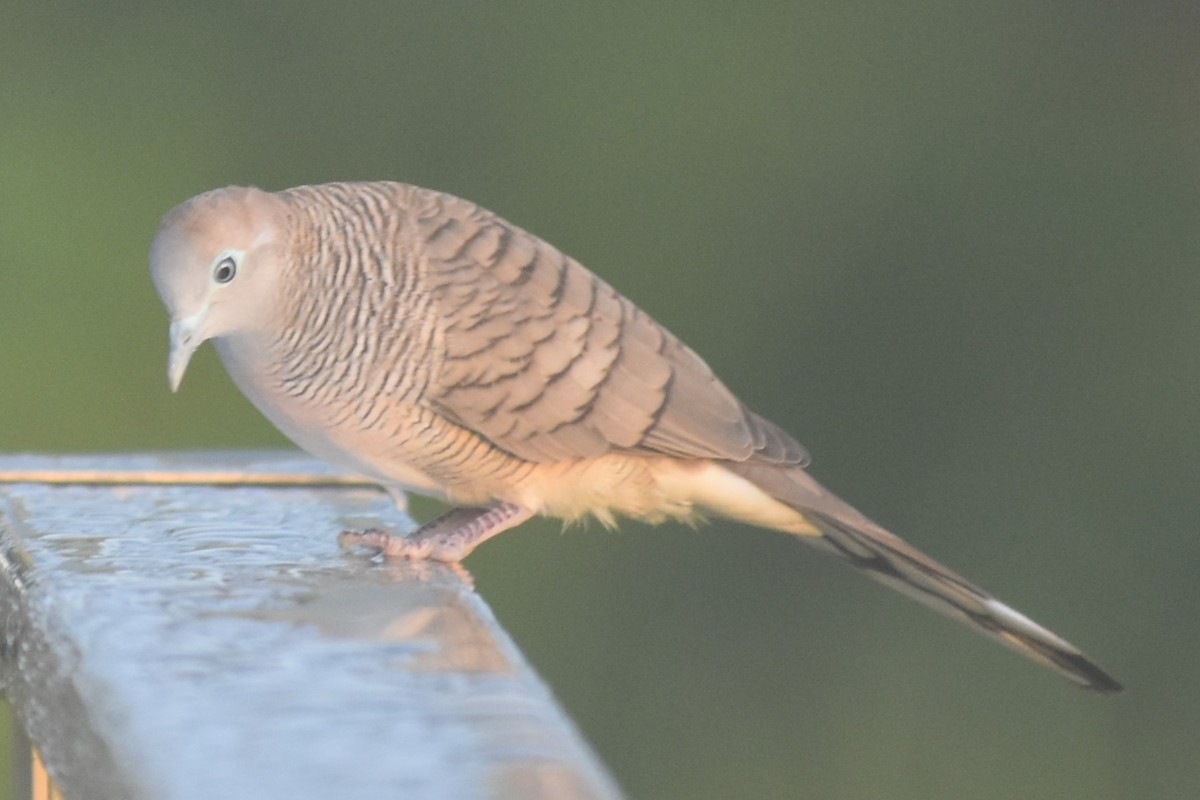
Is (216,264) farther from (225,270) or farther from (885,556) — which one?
(885,556)

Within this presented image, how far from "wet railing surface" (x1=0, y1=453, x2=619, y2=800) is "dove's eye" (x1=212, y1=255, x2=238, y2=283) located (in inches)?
12.7

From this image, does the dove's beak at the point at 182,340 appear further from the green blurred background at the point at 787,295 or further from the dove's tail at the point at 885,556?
the green blurred background at the point at 787,295

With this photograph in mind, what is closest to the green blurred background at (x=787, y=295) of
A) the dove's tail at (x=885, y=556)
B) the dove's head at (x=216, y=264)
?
the dove's tail at (x=885, y=556)

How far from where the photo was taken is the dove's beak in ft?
7.22

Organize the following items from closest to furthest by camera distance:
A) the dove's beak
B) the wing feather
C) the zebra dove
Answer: the dove's beak, the zebra dove, the wing feather

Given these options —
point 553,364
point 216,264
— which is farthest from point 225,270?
point 553,364

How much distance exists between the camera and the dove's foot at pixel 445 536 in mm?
1896

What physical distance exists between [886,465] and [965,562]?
0.37 m

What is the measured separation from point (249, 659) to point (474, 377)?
118 centimetres

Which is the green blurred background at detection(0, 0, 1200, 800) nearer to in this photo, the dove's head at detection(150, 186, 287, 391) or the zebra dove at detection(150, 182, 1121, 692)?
the zebra dove at detection(150, 182, 1121, 692)

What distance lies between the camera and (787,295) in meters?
5.41

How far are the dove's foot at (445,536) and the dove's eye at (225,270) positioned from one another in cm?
41

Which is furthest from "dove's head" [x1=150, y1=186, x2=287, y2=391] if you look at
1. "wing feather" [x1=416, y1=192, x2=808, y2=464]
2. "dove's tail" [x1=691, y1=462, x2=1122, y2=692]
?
"dove's tail" [x1=691, y1=462, x2=1122, y2=692]

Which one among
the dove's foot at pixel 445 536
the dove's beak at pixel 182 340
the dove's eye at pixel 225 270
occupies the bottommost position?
the dove's foot at pixel 445 536
